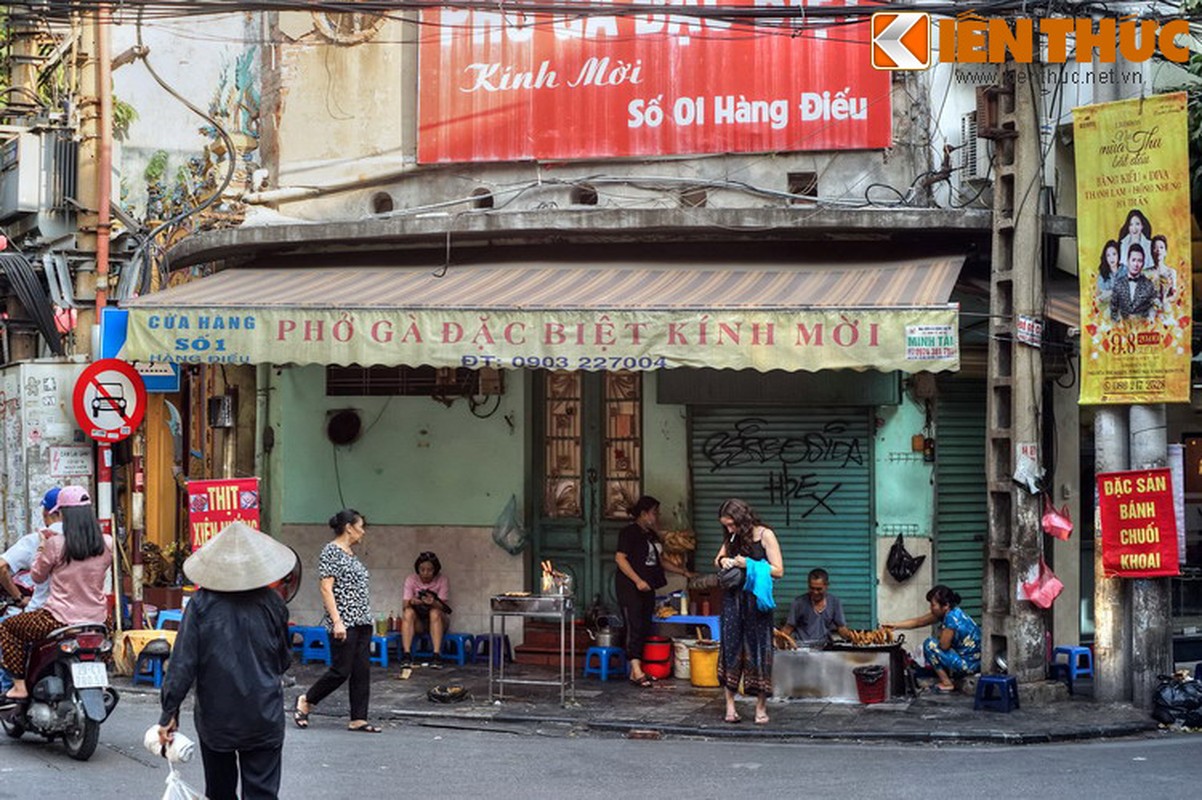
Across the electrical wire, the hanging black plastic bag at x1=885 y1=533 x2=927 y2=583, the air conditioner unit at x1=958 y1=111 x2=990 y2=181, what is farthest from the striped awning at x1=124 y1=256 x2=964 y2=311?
the hanging black plastic bag at x1=885 y1=533 x2=927 y2=583

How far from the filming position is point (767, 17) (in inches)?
538

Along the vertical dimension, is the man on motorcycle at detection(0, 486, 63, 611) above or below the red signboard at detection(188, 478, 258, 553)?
below

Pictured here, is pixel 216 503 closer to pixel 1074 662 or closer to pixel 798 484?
pixel 798 484

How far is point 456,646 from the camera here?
15367 mm

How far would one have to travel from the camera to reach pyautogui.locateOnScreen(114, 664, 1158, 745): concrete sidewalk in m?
11.7

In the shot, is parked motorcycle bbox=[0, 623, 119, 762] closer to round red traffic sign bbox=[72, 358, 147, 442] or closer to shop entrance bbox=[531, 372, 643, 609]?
round red traffic sign bbox=[72, 358, 147, 442]

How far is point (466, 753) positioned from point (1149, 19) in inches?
293

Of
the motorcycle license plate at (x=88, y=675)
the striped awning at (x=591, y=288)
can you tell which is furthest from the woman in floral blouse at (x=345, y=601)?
the striped awning at (x=591, y=288)

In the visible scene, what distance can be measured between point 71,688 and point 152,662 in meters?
3.69

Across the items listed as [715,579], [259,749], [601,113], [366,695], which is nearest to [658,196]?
[601,113]

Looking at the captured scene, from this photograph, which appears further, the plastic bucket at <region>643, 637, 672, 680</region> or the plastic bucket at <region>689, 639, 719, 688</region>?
the plastic bucket at <region>643, 637, 672, 680</region>

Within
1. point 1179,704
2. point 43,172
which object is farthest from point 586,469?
point 43,172

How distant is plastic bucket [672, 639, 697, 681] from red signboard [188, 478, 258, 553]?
12.4 ft

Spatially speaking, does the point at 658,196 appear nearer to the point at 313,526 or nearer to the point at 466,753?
the point at 313,526
